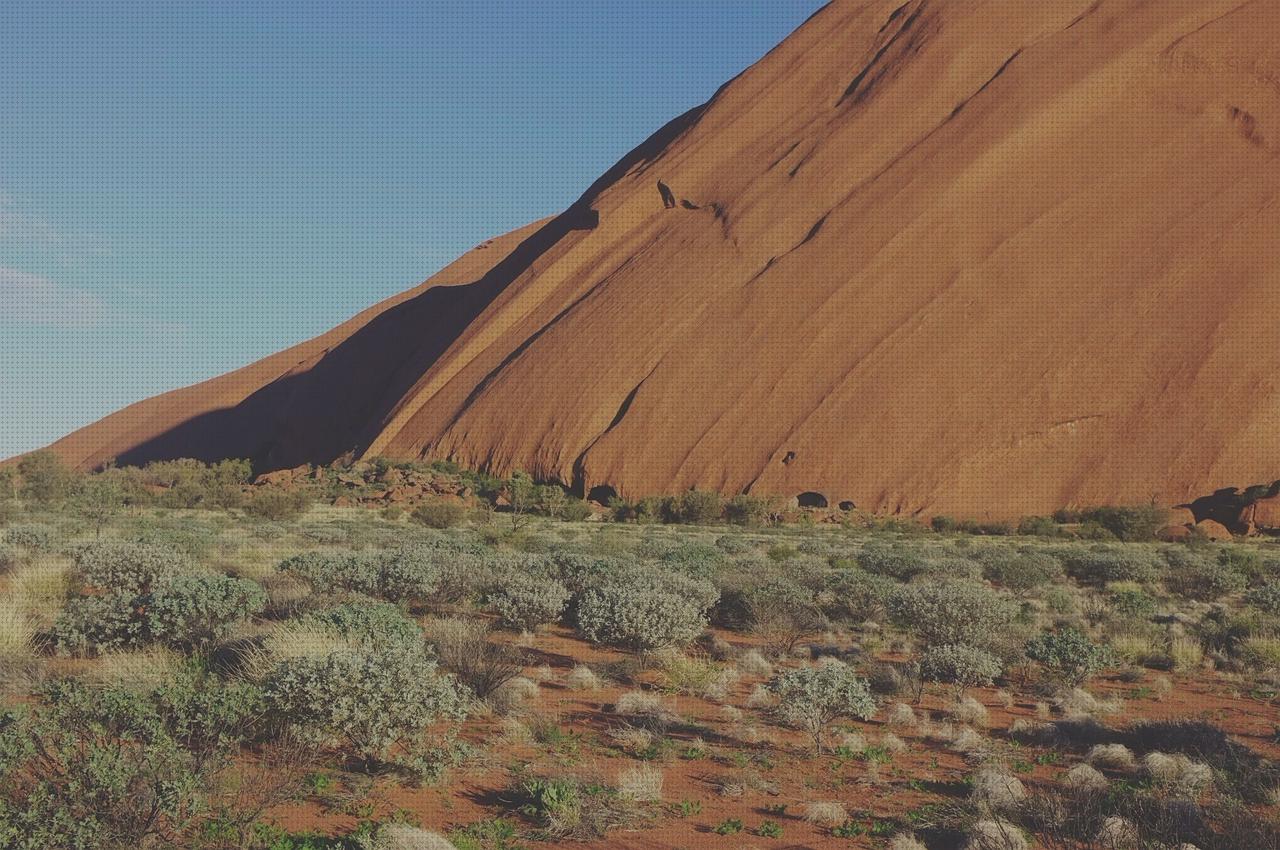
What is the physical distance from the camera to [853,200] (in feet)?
117

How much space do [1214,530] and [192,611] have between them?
90.3 ft

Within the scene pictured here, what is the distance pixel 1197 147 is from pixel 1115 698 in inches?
1336

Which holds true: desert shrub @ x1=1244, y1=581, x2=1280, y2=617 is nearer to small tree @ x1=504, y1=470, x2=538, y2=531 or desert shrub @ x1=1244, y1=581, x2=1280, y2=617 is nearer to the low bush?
the low bush

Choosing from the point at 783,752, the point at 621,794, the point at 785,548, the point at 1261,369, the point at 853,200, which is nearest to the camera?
the point at 621,794

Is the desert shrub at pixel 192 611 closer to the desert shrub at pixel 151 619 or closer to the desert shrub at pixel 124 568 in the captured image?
the desert shrub at pixel 151 619

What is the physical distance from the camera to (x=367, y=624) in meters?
6.26

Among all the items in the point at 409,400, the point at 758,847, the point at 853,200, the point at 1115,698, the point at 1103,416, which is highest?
the point at 853,200

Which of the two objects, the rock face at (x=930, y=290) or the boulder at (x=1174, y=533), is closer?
the boulder at (x=1174, y=533)

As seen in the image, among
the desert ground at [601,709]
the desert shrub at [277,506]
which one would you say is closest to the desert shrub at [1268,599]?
the desert ground at [601,709]

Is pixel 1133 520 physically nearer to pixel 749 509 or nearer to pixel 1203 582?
pixel 749 509

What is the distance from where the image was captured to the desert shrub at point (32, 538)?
11.1 m

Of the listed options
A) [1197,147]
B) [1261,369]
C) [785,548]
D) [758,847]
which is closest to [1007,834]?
[758,847]

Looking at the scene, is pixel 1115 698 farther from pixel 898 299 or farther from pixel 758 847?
pixel 898 299

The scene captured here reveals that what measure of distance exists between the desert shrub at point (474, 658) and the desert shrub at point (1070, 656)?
14.9 feet
